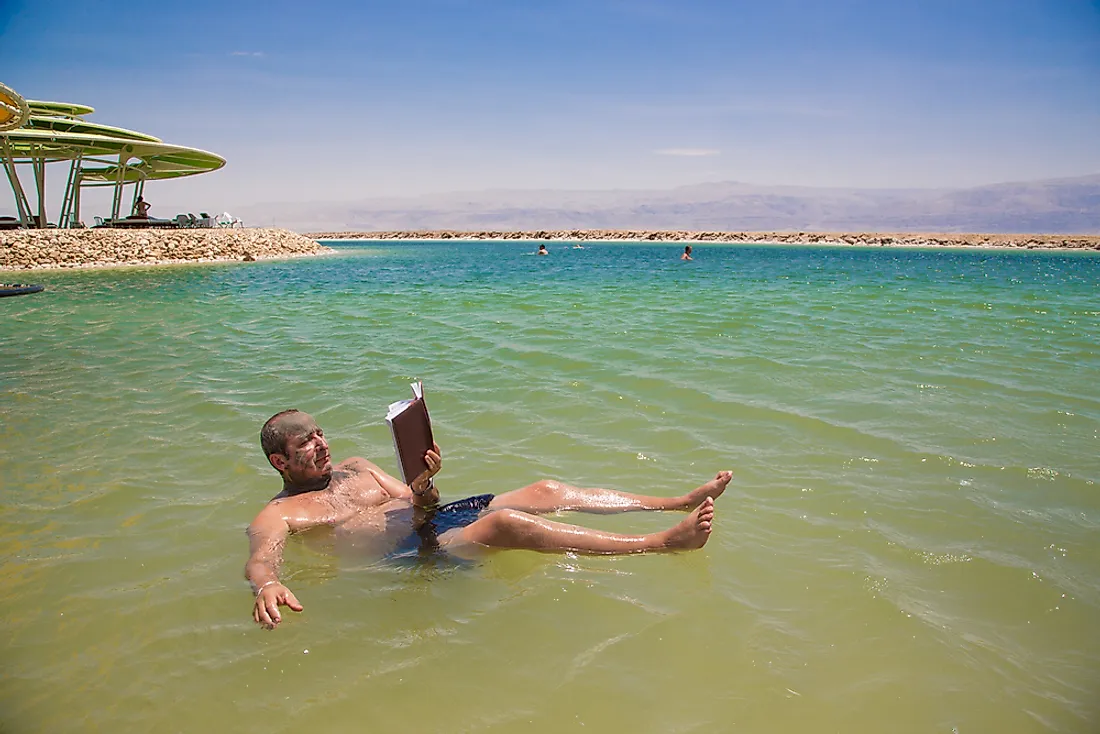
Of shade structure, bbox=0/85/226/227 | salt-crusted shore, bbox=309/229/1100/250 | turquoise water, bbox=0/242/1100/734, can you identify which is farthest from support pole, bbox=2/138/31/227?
salt-crusted shore, bbox=309/229/1100/250

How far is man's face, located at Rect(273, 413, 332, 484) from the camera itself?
3734 millimetres

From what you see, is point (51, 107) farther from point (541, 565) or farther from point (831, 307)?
point (541, 565)

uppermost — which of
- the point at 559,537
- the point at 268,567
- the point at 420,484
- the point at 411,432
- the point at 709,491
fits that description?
the point at 411,432

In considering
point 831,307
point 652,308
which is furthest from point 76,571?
point 831,307

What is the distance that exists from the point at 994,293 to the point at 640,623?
64.0ft

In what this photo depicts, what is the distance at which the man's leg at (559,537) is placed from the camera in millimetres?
3369

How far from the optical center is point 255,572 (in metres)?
3.14

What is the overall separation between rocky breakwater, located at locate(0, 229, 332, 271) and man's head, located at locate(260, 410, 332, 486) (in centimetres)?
2957

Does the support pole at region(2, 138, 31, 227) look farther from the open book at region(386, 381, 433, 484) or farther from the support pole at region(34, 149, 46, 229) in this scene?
the open book at region(386, 381, 433, 484)

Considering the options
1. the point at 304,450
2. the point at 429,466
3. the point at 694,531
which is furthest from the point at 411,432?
the point at 694,531

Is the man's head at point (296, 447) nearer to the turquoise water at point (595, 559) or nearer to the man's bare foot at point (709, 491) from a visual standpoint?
the turquoise water at point (595, 559)

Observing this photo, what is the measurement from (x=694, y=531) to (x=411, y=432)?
4.79ft

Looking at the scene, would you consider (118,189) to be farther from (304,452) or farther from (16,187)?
(304,452)

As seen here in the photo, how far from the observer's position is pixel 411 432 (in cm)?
321
